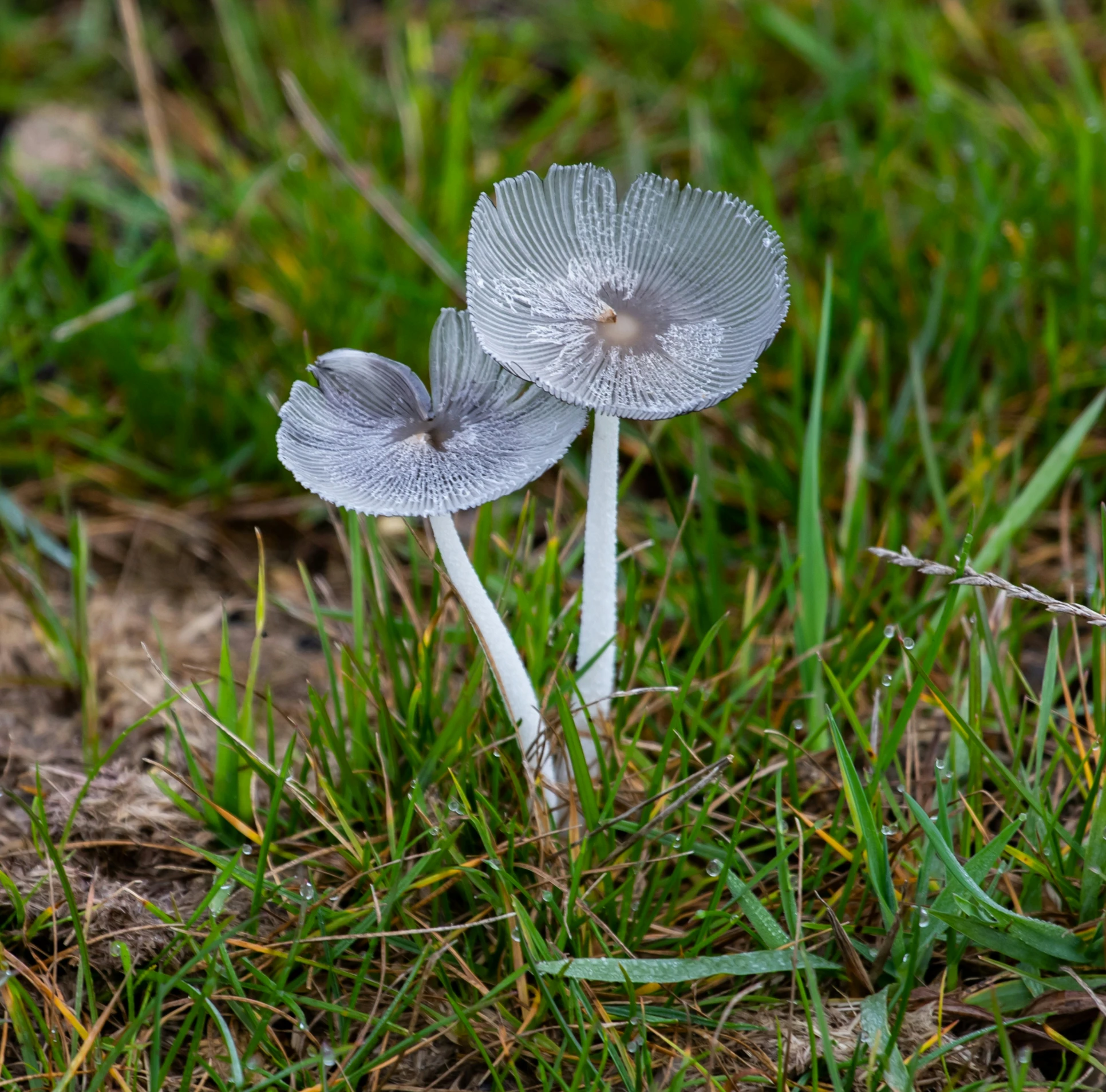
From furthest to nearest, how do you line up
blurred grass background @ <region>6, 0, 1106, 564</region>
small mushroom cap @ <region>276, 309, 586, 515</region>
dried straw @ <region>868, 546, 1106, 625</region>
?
blurred grass background @ <region>6, 0, 1106, 564</region>, dried straw @ <region>868, 546, 1106, 625</region>, small mushroom cap @ <region>276, 309, 586, 515</region>

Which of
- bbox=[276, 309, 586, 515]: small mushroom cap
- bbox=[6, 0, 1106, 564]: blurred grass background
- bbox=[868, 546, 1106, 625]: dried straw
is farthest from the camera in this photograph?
bbox=[6, 0, 1106, 564]: blurred grass background

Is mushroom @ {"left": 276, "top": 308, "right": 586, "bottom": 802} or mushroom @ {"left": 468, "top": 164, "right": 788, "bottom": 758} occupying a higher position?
mushroom @ {"left": 468, "top": 164, "right": 788, "bottom": 758}

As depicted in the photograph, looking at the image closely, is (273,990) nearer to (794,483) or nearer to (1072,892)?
(1072,892)

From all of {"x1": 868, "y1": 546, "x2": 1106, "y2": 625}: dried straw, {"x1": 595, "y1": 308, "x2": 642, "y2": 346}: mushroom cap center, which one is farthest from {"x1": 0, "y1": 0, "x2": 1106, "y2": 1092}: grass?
{"x1": 595, "y1": 308, "x2": 642, "y2": 346}: mushroom cap center

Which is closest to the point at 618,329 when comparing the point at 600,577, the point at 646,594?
the point at 600,577

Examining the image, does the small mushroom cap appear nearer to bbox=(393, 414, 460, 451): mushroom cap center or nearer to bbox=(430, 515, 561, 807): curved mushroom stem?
bbox=(393, 414, 460, 451): mushroom cap center

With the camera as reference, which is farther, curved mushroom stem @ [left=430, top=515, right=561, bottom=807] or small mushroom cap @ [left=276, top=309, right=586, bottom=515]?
curved mushroom stem @ [left=430, top=515, right=561, bottom=807]

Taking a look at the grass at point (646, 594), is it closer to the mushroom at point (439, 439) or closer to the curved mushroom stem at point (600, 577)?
the curved mushroom stem at point (600, 577)
